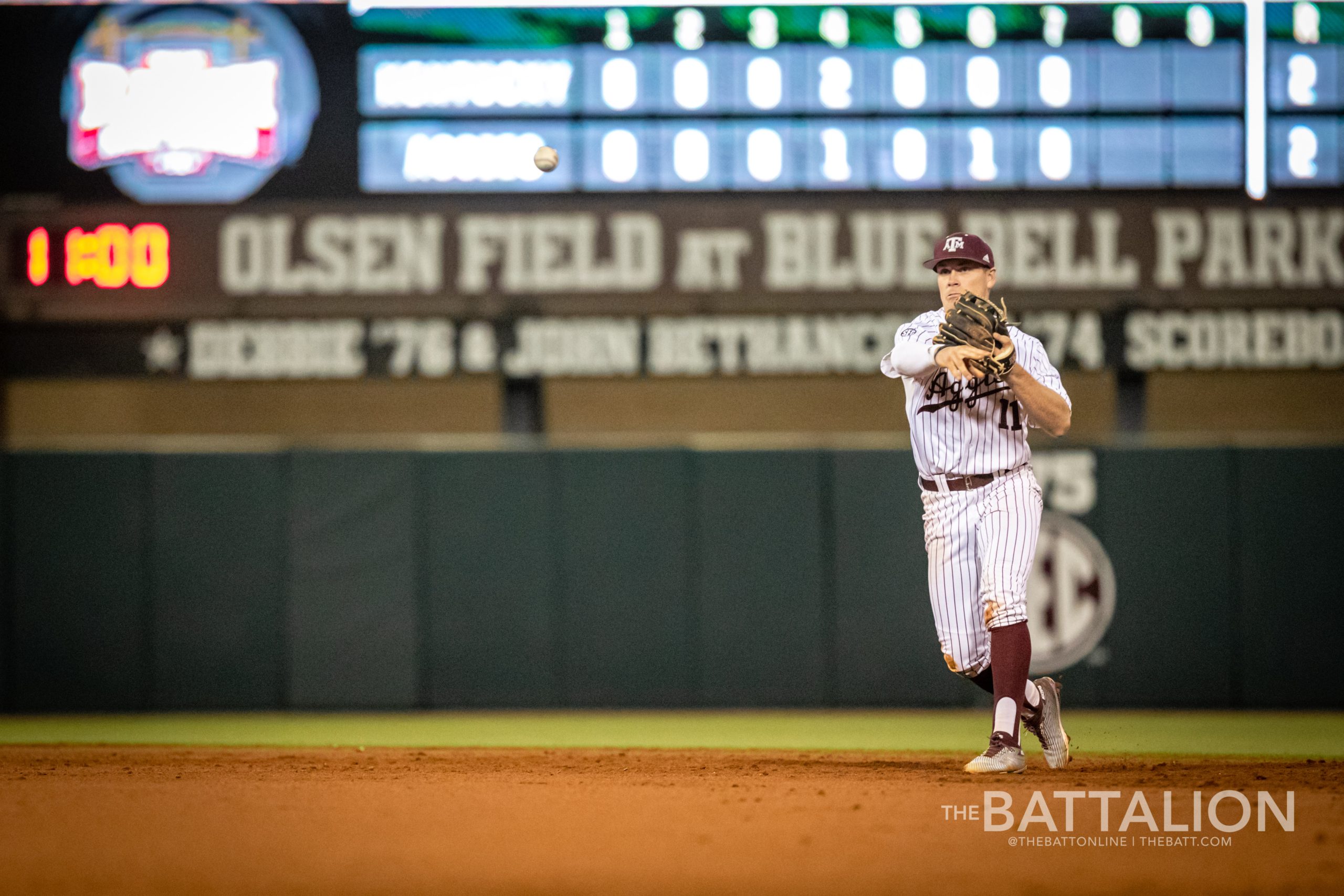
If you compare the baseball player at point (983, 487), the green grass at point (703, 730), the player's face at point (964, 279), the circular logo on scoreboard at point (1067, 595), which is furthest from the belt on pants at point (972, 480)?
the circular logo on scoreboard at point (1067, 595)

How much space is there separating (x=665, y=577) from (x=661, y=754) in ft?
6.06

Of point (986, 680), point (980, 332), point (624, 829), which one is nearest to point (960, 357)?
point (980, 332)

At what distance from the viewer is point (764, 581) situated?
6809 millimetres

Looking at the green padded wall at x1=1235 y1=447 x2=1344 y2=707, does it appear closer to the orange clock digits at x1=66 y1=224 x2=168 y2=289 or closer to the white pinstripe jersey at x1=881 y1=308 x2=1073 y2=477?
the white pinstripe jersey at x1=881 y1=308 x2=1073 y2=477

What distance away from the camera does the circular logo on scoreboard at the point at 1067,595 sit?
21.7ft

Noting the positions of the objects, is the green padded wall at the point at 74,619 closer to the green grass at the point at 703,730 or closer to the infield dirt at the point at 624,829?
the green grass at the point at 703,730

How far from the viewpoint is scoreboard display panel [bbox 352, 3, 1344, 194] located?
23.0 feet

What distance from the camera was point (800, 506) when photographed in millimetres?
6852

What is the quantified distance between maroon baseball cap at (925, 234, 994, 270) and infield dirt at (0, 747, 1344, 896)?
1.35m

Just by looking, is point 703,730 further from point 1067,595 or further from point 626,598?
point 1067,595

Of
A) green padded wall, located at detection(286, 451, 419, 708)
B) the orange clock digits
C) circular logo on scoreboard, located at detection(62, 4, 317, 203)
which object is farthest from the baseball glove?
the orange clock digits

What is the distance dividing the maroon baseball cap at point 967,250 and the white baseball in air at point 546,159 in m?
2.64

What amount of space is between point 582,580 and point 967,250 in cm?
323

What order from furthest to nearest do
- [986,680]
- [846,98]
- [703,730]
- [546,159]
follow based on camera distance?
1. [846,98]
2. [546,159]
3. [703,730]
4. [986,680]
